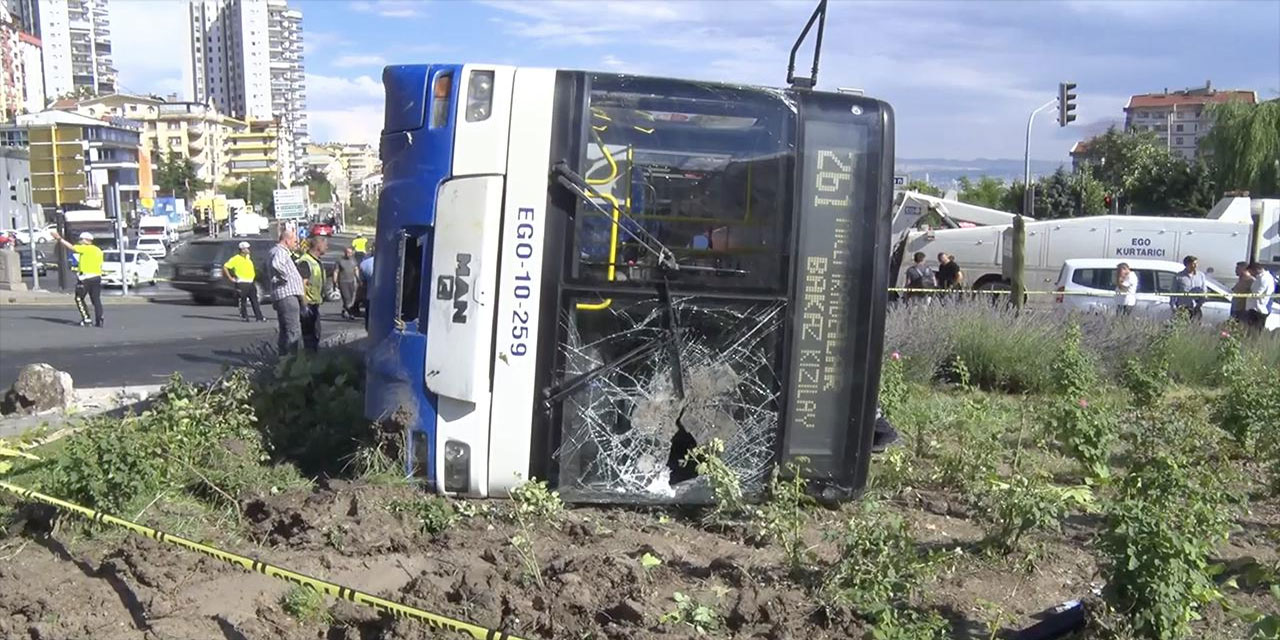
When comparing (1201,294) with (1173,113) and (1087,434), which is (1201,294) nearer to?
(1087,434)

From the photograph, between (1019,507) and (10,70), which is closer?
(1019,507)

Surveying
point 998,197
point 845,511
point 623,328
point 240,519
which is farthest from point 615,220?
point 998,197

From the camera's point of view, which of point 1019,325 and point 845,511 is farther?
point 1019,325

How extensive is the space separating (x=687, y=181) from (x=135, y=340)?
599 inches

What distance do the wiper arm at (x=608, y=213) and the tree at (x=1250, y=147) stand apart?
54000mm

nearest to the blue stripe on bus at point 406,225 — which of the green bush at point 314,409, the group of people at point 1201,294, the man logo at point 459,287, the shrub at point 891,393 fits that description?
the man logo at point 459,287

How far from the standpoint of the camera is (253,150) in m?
166

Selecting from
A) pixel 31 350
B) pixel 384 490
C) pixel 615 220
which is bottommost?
pixel 31 350

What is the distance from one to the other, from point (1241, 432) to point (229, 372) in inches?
281

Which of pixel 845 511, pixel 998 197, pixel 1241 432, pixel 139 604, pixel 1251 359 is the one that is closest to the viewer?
pixel 139 604

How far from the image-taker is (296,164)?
192 meters

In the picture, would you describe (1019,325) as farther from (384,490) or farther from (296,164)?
(296,164)

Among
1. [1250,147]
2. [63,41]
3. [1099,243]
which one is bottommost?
[1099,243]

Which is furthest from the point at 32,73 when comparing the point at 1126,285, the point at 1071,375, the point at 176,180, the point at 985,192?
the point at 1071,375
